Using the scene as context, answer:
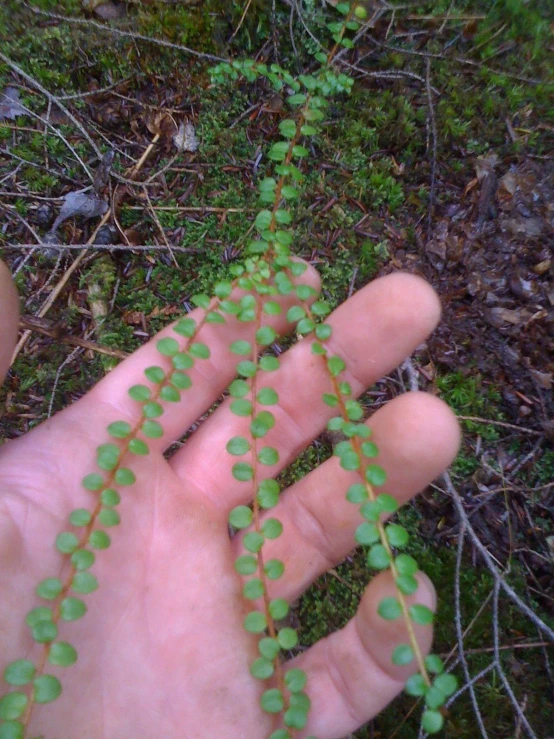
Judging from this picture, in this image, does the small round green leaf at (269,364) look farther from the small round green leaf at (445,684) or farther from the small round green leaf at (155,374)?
the small round green leaf at (445,684)

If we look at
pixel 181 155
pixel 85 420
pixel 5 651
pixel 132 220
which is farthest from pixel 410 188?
pixel 5 651

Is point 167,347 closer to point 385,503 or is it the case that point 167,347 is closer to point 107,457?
point 107,457

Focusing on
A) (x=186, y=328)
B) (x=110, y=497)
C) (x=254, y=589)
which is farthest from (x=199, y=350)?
(x=254, y=589)

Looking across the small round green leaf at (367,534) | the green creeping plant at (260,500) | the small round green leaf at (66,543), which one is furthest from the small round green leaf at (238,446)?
the small round green leaf at (66,543)

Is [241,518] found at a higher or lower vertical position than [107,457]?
lower

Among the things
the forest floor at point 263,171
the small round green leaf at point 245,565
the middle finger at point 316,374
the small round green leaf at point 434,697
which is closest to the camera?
the small round green leaf at point 434,697

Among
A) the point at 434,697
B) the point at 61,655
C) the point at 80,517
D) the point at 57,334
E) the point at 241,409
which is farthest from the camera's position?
the point at 57,334

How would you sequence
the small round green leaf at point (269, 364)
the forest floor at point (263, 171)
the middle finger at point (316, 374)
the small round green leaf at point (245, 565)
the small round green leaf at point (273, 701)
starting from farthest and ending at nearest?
the forest floor at point (263, 171) < the middle finger at point (316, 374) < the small round green leaf at point (269, 364) < the small round green leaf at point (245, 565) < the small round green leaf at point (273, 701)

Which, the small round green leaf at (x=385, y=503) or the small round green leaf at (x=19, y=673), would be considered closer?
the small round green leaf at (x=19, y=673)
